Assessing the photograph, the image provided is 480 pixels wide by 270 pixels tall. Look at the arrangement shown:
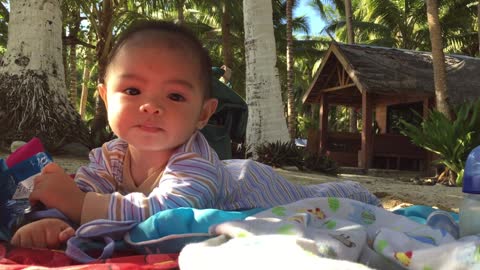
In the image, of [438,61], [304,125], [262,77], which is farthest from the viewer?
[304,125]

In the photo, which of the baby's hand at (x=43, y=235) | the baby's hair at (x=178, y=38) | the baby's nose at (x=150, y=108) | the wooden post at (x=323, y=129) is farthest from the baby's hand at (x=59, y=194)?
the wooden post at (x=323, y=129)

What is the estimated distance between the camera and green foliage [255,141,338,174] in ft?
26.0

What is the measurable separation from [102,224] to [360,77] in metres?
11.9

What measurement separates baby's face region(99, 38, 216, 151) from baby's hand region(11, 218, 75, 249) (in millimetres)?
393

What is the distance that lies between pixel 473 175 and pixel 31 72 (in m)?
5.94

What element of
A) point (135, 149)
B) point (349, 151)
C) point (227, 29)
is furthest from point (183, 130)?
point (227, 29)

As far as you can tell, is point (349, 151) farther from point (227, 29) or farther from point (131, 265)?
point (131, 265)

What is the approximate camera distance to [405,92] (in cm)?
1277

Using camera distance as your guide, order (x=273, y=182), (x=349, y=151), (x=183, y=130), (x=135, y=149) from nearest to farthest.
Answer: (x=183, y=130), (x=135, y=149), (x=273, y=182), (x=349, y=151)

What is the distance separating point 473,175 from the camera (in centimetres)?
153

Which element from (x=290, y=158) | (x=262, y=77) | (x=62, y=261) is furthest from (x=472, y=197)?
(x=290, y=158)

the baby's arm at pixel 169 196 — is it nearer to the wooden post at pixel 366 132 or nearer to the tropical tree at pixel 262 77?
the tropical tree at pixel 262 77

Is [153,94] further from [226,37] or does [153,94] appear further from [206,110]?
[226,37]

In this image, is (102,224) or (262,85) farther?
(262,85)
